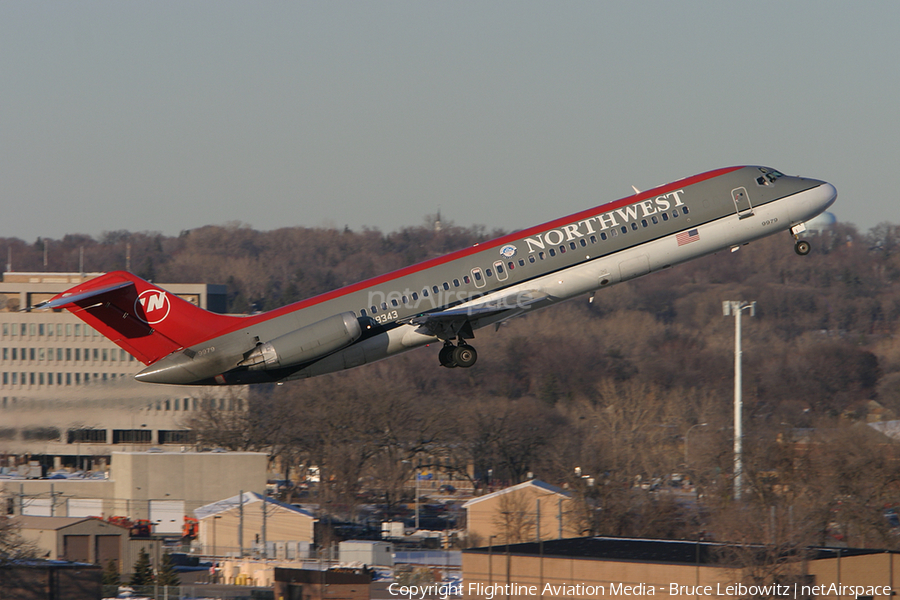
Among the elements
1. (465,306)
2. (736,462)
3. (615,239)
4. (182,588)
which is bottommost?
(182,588)

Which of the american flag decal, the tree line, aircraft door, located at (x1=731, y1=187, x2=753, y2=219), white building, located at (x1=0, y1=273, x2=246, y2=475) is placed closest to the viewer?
the american flag decal

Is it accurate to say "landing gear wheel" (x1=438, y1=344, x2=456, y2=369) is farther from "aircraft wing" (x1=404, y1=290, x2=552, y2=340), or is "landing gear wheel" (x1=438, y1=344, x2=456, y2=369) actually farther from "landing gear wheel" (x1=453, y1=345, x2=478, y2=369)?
"aircraft wing" (x1=404, y1=290, x2=552, y2=340)

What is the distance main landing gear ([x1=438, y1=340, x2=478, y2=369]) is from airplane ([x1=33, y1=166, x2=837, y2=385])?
2.2 inches

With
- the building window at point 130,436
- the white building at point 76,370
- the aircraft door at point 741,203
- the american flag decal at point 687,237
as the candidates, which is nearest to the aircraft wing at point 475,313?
the american flag decal at point 687,237

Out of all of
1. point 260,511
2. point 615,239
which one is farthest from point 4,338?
point 615,239

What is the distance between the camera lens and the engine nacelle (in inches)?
1232

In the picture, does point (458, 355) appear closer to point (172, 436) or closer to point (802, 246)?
point (802, 246)

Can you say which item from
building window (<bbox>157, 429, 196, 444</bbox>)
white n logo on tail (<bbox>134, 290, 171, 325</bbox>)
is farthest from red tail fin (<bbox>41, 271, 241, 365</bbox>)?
building window (<bbox>157, 429, 196, 444</bbox>)

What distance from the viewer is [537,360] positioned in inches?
4478

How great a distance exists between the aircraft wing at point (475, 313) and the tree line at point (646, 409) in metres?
4.52

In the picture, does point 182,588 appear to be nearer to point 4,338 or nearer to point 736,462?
point 736,462

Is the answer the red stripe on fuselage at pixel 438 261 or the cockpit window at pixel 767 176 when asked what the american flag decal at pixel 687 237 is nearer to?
the red stripe on fuselage at pixel 438 261

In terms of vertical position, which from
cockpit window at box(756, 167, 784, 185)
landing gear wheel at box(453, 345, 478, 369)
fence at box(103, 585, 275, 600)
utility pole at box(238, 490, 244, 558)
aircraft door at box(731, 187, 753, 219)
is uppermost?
cockpit window at box(756, 167, 784, 185)

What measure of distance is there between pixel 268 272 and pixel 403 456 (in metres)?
104
